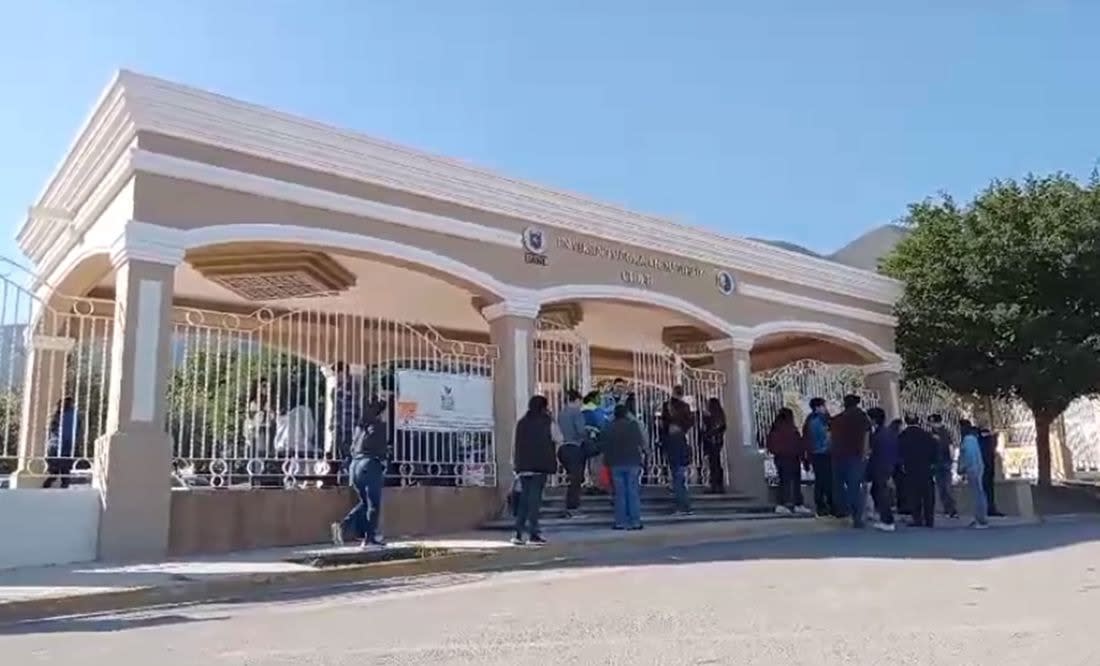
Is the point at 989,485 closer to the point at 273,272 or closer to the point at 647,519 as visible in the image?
the point at 647,519

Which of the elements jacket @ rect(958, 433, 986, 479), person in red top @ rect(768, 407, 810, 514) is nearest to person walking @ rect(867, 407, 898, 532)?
person in red top @ rect(768, 407, 810, 514)

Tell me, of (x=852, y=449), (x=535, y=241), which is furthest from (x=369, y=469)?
(x=852, y=449)

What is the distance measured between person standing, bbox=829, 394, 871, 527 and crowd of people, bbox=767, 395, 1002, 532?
0.5 inches

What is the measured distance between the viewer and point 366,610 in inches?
288

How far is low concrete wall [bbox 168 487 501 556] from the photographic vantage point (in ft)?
34.2

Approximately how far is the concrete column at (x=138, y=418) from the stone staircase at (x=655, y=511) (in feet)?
13.5

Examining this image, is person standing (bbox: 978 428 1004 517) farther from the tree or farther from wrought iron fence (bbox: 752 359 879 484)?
the tree

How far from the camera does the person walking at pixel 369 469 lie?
34.3 feet

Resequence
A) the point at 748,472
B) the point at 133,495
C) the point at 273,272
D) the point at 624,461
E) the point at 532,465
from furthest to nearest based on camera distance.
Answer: the point at 748,472, the point at 273,272, the point at 624,461, the point at 532,465, the point at 133,495

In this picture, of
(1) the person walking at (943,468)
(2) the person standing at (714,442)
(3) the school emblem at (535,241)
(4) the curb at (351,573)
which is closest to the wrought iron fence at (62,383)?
(4) the curb at (351,573)

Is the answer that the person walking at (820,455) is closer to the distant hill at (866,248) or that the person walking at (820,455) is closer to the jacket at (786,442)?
the jacket at (786,442)

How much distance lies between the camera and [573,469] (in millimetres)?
13414

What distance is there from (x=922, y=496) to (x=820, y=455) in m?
1.56

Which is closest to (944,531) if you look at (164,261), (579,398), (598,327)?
(579,398)
